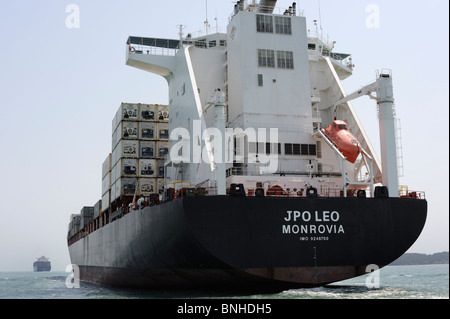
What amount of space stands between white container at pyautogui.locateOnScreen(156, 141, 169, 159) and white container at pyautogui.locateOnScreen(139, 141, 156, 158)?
0.26 meters

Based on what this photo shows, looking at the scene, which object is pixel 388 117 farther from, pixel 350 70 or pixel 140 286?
pixel 140 286

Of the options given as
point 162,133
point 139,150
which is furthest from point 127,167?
point 162,133

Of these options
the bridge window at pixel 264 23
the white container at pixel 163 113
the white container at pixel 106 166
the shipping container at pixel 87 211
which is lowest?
the shipping container at pixel 87 211

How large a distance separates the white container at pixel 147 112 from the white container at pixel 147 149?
1.36 meters

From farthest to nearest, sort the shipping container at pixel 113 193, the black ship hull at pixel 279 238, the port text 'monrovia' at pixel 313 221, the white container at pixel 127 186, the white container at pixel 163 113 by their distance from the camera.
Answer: the white container at pixel 163 113 < the shipping container at pixel 113 193 < the white container at pixel 127 186 < the port text 'monrovia' at pixel 313 221 < the black ship hull at pixel 279 238

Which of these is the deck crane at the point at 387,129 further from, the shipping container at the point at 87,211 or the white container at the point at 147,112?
the shipping container at the point at 87,211

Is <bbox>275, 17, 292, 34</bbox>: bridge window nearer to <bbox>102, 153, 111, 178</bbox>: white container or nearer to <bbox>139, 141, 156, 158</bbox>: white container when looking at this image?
<bbox>139, 141, 156, 158</bbox>: white container

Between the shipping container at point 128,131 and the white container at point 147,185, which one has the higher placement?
the shipping container at point 128,131

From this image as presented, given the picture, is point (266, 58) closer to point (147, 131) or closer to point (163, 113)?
point (163, 113)

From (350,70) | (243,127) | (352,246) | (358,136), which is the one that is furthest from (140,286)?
(350,70)

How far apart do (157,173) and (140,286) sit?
8.34 meters

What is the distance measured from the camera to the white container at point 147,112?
2938cm

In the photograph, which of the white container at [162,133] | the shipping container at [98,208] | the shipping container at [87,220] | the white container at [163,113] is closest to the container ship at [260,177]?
the white container at [162,133]

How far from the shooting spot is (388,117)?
1833cm
